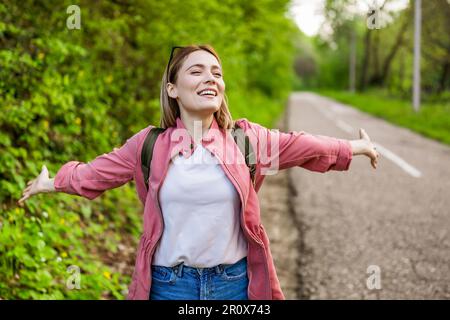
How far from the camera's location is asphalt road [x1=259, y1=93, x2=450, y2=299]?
187 inches

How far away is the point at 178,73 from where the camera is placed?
2.21 metres

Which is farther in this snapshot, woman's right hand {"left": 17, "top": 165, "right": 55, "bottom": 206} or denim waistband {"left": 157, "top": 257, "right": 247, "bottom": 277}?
woman's right hand {"left": 17, "top": 165, "right": 55, "bottom": 206}

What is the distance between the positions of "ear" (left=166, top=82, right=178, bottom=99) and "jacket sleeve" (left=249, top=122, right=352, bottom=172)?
1.06 ft

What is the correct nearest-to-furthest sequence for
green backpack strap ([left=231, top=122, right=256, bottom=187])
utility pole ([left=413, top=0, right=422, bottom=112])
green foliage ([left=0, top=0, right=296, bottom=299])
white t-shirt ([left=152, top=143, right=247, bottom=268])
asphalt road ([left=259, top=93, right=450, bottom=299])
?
white t-shirt ([left=152, top=143, right=247, bottom=268])
green backpack strap ([left=231, top=122, right=256, bottom=187])
green foliage ([left=0, top=0, right=296, bottom=299])
asphalt road ([left=259, top=93, right=450, bottom=299])
utility pole ([left=413, top=0, right=422, bottom=112])

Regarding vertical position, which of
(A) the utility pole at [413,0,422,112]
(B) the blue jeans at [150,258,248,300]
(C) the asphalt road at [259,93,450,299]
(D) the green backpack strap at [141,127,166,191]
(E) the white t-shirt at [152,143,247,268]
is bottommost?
(C) the asphalt road at [259,93,450,299]

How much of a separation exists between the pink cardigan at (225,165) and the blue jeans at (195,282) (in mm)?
51

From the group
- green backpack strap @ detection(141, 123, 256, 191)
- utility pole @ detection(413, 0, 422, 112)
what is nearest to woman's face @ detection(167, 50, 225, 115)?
green backpack strap @ detection(141, 123, 256, 191)

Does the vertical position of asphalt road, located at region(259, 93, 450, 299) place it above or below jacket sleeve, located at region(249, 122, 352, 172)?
below

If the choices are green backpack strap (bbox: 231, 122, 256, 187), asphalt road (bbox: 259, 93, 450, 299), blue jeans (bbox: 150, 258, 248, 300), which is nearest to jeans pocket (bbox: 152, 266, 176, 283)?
blue jeans (bbox: 150, 258, 248, 300)

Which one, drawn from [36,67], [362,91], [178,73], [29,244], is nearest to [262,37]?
[36,67]

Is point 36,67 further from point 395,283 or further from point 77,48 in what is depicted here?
point 395,283

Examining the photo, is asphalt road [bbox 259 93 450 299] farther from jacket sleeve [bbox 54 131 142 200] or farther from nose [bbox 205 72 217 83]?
nose [bbox 205 72 217 83]

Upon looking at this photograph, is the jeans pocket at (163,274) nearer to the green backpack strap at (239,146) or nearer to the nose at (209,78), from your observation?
the green backpack strap at (239,146)

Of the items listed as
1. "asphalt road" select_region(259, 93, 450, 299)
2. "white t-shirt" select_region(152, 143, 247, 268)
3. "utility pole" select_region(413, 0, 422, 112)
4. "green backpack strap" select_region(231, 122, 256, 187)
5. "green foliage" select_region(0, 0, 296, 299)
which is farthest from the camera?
"utility pole" select_region(413, 0, 422, 112)
